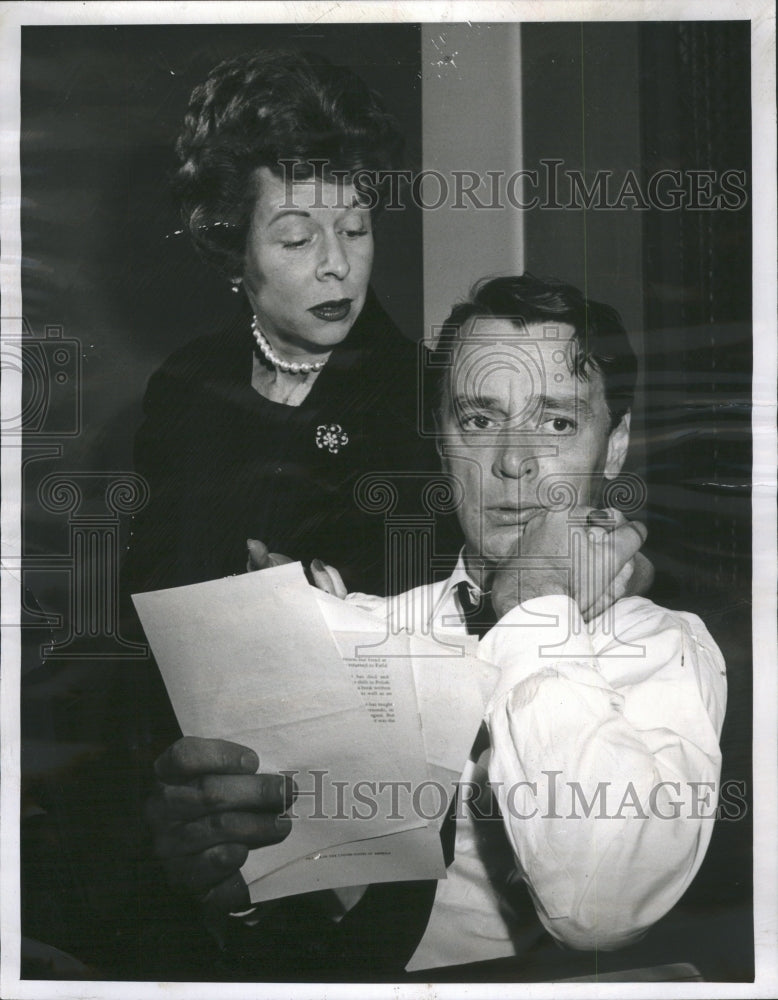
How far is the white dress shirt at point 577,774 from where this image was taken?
114cm

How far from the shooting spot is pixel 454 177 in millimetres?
1154

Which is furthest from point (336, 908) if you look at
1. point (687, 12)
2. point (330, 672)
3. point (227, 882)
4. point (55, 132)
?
point (687, 12)

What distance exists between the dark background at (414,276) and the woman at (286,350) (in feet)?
0.11

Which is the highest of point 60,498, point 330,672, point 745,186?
point 745,186

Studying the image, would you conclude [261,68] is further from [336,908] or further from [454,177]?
[336,908]

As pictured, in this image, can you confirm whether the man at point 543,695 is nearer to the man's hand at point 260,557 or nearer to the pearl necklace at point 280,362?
the man's hand at point 260,557

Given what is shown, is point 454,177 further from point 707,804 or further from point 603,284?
point 707,804

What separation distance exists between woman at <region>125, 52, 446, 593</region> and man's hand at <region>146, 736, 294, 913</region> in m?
0.23

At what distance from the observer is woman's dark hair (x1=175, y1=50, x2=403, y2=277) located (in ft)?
3.78

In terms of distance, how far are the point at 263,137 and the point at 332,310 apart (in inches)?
9.1

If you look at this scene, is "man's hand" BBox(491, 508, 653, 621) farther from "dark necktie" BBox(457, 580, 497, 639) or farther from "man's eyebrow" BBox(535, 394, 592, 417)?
"man's eyebrow" BBox(535, 394, 592, 417)

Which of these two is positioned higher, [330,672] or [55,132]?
[55,132]

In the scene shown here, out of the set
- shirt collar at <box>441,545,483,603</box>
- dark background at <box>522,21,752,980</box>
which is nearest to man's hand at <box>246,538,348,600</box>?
shirt collar at <box>441,545,483,603</box>

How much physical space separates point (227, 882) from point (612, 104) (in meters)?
1.09
